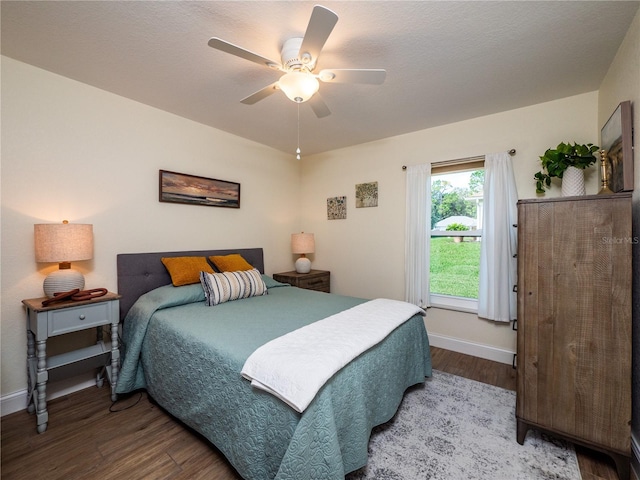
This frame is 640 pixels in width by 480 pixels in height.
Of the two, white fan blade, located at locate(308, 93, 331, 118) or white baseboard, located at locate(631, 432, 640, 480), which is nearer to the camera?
white baseboard, located at locate(631, 432, 640, 480)

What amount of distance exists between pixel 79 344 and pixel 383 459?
2.51 meters

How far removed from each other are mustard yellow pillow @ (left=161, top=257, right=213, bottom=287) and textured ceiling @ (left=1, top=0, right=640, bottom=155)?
151cm

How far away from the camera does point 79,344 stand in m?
2.28

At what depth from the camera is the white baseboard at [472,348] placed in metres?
2.78

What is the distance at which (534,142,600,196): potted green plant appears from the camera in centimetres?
219

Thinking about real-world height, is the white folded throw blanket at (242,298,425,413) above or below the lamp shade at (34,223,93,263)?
below

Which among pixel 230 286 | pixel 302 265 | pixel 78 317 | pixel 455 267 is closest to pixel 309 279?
pixel 302 265

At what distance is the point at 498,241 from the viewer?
9.03 feet

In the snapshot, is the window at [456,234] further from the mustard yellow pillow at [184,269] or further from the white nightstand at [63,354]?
the white nightstand at [63,354]

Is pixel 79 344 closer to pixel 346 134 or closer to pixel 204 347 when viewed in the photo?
pixel 204 347

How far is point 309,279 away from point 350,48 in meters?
2.64

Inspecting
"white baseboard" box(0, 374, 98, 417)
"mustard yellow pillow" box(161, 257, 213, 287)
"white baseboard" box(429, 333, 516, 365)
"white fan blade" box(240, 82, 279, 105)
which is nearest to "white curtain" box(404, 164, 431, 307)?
"white baseboard" box(429, 333, 516, 365)

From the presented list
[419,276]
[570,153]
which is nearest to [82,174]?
[419,276]

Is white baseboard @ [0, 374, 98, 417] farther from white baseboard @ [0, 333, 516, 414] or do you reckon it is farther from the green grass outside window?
the green grass outside window
